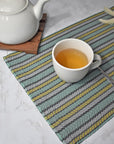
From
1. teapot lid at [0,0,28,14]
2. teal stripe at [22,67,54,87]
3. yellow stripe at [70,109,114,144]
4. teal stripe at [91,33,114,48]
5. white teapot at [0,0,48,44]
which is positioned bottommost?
yellow stripe at [70,109,114,144]

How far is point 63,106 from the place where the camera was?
0.37m

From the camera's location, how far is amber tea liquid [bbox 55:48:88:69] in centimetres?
38

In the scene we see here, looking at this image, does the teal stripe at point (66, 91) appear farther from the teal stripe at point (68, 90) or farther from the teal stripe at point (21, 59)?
the teal stripe at point (21, 59)

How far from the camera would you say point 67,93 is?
385 millimetres

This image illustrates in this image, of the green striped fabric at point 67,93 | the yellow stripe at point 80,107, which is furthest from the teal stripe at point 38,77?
the yellow stripe at point 80,107

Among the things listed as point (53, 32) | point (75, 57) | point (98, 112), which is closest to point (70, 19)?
point (53, 32)

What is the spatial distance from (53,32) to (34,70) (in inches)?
5.7

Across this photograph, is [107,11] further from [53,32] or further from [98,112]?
[98,112]

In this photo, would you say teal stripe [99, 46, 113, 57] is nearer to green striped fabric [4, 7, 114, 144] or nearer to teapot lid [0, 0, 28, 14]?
green striped fabric [4, 7, 114, 144]

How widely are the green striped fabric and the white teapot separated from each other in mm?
49

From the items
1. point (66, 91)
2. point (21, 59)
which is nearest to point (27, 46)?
point (21, 59)

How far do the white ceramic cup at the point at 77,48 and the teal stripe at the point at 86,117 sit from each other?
71mm

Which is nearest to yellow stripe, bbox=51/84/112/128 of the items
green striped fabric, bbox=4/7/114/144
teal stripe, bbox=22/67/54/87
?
green striped fabric, bbox=4/7/114/144

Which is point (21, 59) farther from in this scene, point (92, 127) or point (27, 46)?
point (92, 127)
